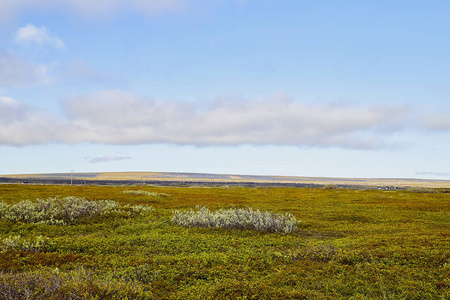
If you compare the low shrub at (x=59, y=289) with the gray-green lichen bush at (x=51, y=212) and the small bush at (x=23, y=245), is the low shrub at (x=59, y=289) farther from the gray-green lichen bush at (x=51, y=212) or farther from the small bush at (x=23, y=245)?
the gray-green lichen bush at (x=51, y=212)

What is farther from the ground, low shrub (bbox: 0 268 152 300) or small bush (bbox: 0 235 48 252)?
low shrub (bbox: 0 268 152 300)

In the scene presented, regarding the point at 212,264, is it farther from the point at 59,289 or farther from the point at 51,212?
the point at 51,212

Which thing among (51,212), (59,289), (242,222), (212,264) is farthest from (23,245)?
(242,222)

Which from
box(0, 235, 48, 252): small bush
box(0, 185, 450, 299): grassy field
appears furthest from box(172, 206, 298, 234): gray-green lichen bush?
box(0, 235, 48, 252): small bush

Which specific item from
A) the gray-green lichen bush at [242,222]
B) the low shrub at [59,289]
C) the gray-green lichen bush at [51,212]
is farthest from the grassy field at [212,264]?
the gray-green lichen bush at [51,212]

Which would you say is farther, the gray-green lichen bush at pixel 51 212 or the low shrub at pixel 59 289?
the gray-green lichen bush at pixel 51 212

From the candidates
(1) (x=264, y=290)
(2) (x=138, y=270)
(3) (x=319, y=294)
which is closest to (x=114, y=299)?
(2) (x=138, y=270)

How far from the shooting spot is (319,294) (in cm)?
682

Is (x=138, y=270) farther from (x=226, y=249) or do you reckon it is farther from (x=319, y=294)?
(x=319, y=294)

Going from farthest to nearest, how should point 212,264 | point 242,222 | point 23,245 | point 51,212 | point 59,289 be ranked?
point 51,212, point 242,222, point 23,245, point 212,264, point 59,289

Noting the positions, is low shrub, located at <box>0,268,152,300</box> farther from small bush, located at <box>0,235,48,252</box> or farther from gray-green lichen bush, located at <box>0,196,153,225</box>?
gray-green lichen bush, located at <box>0,196,153,225</box>

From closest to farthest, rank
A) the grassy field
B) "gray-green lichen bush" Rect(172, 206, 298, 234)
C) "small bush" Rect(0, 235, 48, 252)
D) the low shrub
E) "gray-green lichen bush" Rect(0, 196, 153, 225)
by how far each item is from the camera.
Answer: the low shrub
the grassy field
"small bush" Rect(0, 235, 48, 252)
"gray-green lichen bush" Rect(172, 206, 298, 234)
"gray-green lichen bush" Rect(0, 196, 153, 225)

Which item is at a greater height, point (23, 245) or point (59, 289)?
point (59, 289)

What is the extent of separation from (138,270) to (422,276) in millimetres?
7840
